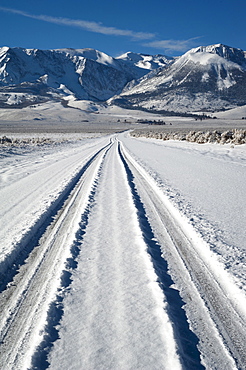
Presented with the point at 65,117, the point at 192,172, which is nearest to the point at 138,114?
the point at 65,117

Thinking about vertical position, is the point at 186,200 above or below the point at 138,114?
below

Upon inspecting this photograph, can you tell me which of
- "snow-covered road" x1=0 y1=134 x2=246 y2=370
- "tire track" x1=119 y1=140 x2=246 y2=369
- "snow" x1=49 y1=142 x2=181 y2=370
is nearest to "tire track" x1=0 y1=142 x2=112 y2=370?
"snow-covered road" x1=0 y1=134 x2=246 y2=370

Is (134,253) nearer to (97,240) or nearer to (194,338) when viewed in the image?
(97,240)

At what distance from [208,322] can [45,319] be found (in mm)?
1409

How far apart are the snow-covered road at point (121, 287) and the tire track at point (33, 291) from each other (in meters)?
0.01

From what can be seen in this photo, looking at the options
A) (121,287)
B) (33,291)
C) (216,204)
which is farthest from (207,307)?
(216,204)

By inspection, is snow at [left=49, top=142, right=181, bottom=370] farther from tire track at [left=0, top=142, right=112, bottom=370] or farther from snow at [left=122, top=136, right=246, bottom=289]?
snow at [left=122, top=136, right=246, bottom=289]

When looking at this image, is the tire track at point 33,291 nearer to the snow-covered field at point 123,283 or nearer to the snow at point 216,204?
the snow-covered field at point 123,283

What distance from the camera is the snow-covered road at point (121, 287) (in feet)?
7.04

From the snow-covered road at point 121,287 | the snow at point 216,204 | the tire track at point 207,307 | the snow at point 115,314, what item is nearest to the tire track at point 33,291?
A: the snow-covered road at point 121,287

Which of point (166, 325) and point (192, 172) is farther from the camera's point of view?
point (192, 172)

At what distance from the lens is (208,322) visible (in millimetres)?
2473

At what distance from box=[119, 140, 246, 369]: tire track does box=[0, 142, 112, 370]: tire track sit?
4.33ft

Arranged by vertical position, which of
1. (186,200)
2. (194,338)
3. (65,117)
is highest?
(65,117)
